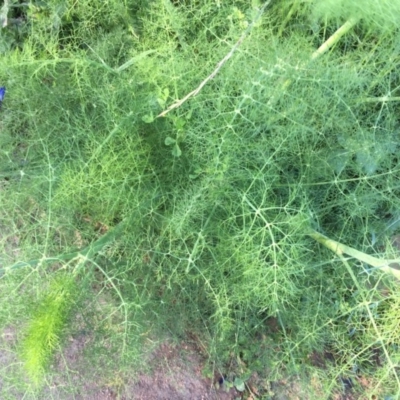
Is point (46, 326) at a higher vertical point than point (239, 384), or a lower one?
higher

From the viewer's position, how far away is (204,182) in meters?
1.76

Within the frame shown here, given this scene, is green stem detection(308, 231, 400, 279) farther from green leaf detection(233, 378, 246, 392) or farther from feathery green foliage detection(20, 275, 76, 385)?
feathery green foliage detection(20, 275, 76, 385)

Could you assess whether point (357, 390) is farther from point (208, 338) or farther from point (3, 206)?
point (3, 206)

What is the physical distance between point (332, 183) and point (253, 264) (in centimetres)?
43

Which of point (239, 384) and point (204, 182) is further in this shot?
point (239, 384)

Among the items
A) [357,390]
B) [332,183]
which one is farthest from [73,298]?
[357,390]

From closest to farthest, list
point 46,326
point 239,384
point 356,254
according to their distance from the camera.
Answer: point 46,326, point 356,254, point 239,384

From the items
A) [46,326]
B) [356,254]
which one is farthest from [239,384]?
[46,326]

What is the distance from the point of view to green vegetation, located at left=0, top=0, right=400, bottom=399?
1.71 m

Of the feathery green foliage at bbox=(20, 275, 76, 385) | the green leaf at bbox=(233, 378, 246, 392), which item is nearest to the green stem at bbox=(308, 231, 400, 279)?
the green leaf at bbox=(233, 378, 246, 392)

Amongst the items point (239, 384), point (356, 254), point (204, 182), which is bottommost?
point (239, 384)

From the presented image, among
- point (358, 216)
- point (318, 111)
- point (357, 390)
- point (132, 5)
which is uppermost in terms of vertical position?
point (132, 5)

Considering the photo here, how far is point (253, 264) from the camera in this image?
1727 millimetres

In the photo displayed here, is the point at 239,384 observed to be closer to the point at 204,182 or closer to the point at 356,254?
the point at 356,254
